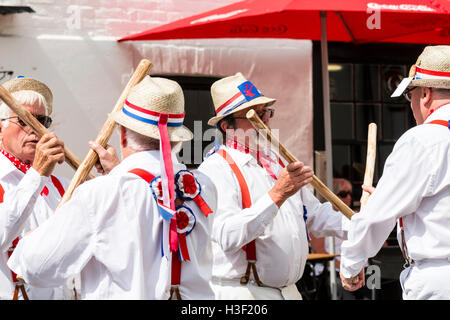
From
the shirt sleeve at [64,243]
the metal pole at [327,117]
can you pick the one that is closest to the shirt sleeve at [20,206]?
the shirt sleeve at [64,243]

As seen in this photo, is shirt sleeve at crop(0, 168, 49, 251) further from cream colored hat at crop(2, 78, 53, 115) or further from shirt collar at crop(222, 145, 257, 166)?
shirt collar at crop(222, 145, 257, 166)

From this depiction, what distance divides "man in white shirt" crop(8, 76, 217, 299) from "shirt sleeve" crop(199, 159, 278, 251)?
1.94 ft

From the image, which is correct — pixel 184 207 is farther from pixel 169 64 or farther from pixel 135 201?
pixel 169 64

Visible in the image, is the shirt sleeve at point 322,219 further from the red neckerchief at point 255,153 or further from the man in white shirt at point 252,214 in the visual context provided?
the red neckerchief at point 255,153

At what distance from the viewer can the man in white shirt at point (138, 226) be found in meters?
2.68

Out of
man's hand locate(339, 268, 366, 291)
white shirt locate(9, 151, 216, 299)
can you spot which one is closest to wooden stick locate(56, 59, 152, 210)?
white shirt locate(9, 151, 216, 299)

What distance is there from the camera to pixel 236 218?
12.0 ft

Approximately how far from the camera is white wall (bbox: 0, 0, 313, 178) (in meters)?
6.64

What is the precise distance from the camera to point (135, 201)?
108 inches

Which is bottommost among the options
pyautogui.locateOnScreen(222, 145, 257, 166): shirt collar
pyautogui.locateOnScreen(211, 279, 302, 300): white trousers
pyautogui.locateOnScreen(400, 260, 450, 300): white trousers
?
pyautogui.locateOnScreen(211, 279, 302, 300): white trousers

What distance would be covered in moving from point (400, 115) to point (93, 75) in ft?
11.2

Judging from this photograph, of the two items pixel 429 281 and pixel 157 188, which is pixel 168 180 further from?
pixel 429 281

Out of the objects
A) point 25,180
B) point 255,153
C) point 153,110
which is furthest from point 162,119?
point 255,153
